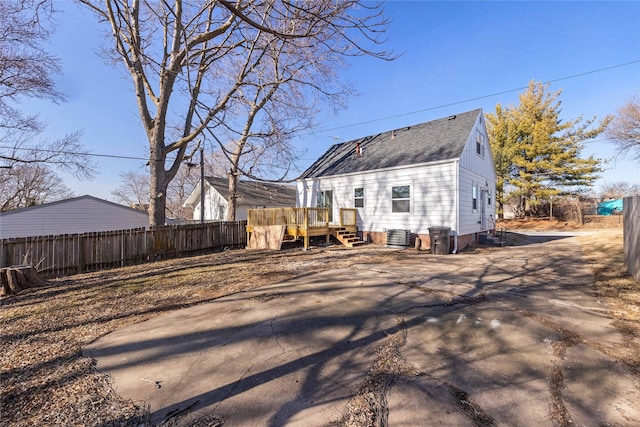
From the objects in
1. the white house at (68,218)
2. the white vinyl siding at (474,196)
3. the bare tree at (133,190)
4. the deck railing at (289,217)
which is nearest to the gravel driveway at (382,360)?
the deck railing at (289,217)

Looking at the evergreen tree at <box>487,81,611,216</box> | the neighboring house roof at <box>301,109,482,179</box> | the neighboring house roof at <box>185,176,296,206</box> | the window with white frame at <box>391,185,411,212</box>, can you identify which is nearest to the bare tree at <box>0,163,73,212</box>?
the neighboring house roof at <box>185,176,296,206</box>

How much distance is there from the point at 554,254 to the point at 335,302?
31.0 feet

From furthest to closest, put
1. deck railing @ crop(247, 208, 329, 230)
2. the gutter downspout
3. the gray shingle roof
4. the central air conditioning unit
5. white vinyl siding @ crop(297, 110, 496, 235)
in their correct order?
the gray shingle roof, deck railing @ crop(247, 208, 329, 230), the central air conditioning unit, white vinyl siding @ crop(297, 110, 496, 235), the gutter downspout

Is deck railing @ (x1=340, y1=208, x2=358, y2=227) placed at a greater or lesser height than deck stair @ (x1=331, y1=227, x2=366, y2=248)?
greater

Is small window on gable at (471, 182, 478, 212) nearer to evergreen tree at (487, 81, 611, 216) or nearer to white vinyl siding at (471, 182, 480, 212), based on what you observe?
white vinyl siding at (471, 182, 480, 212)

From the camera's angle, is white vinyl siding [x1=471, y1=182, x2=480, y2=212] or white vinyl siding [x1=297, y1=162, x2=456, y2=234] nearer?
white vinyl siding [x1=297, y1=162, x2=456, y2=234]

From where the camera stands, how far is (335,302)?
4.81 metres

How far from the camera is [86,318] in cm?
445

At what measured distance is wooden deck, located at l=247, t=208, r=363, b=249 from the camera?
39.7 feet

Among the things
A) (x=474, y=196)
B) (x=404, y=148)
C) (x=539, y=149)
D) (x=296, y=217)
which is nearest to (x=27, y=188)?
(x=296, y=217)

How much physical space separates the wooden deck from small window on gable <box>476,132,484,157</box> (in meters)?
6.41

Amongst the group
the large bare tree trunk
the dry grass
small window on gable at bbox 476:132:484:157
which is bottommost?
the dry grass

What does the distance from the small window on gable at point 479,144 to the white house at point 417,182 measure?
0.02 meters

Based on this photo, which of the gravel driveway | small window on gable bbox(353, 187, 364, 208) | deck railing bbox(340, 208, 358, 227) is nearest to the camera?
the gravel driveway
